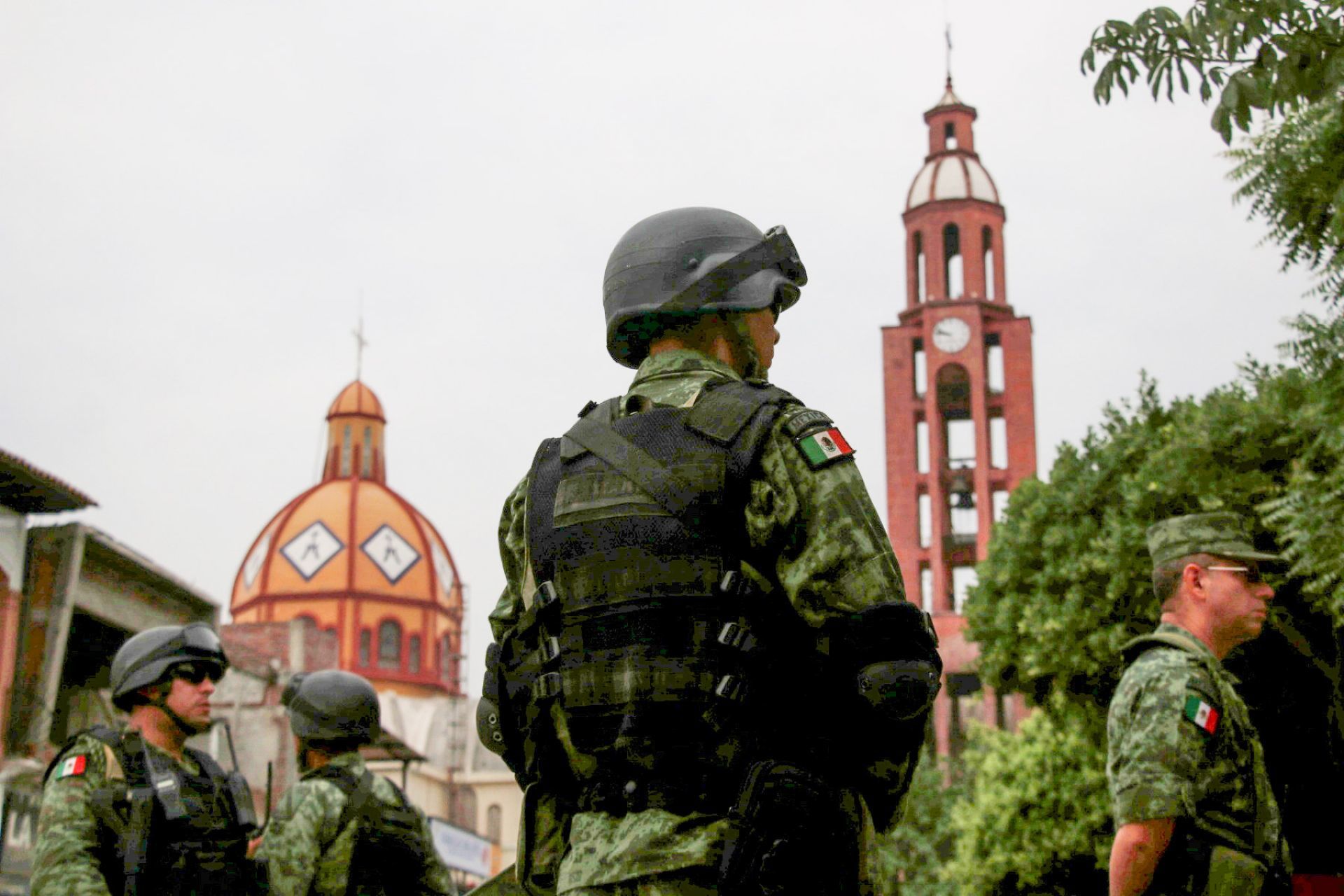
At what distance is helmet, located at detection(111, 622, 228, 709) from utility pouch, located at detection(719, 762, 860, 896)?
305 cm

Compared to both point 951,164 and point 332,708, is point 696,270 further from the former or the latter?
point 951,164

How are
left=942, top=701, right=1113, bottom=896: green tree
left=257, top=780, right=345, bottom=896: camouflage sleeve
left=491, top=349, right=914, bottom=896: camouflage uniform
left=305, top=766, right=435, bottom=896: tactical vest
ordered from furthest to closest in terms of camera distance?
left=942, top=701, right=1113, bottom=896: green tree → left=305, top=766, right=435, bottom=896: tactical vest → left=257, top=780, right=345, bottom=896: camouflage sleeve → left=491, top=349, right=914, bottom=896: camouflage uniform

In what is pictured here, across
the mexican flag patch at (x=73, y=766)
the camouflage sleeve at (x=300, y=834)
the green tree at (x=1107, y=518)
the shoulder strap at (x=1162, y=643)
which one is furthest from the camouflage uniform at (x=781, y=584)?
the green tree at (x=1107, y=518)

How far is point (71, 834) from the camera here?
5.24 m

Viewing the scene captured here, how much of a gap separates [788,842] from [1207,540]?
2455 millimetres

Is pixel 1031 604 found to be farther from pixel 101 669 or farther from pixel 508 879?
pixel 508 879

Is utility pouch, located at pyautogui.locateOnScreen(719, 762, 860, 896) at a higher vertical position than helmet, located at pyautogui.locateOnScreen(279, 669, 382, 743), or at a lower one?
lower

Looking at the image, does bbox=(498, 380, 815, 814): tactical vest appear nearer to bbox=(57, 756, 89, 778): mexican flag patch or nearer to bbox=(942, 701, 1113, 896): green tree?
bbox=(57, 756, 89, 778): mexican flag patch

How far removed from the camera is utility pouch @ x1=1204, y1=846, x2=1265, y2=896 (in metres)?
4.41

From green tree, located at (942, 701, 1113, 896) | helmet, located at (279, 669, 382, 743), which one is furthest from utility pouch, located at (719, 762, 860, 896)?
green tree, located at (942, 701, 1113, 896)

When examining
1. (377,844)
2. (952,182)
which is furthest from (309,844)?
(952,182)

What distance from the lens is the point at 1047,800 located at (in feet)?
87.5

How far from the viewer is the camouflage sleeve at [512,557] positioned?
3.83m

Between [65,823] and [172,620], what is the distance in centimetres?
2373
